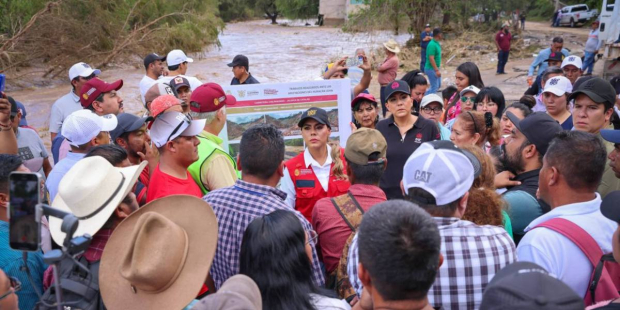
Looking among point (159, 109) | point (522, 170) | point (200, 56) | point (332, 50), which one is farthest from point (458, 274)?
point (332, 50)

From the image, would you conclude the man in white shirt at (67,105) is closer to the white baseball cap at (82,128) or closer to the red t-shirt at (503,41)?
Result: the white baseball cap at (82,128)

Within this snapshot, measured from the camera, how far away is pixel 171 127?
317 cm

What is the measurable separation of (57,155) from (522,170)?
4031 mm

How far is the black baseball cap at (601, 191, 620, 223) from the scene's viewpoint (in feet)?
6.63

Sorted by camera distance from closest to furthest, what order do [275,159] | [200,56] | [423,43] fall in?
[275,159] → [423,43] → [200,56]

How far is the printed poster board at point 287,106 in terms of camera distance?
459 centimetres

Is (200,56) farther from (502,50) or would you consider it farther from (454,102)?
(454,102)

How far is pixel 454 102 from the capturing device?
6.26m

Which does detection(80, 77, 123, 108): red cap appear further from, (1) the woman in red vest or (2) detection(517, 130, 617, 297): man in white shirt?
(2) detection(517, 130, 617, 297): man in white shirt

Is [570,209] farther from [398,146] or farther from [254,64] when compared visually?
[254,64]

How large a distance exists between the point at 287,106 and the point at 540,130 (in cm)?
228

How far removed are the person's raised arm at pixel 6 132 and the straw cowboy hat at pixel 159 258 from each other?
8.20 feet

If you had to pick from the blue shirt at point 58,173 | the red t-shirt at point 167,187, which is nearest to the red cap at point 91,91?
the blue shirt at point 58,173

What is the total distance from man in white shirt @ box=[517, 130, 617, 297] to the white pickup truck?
33.9m
